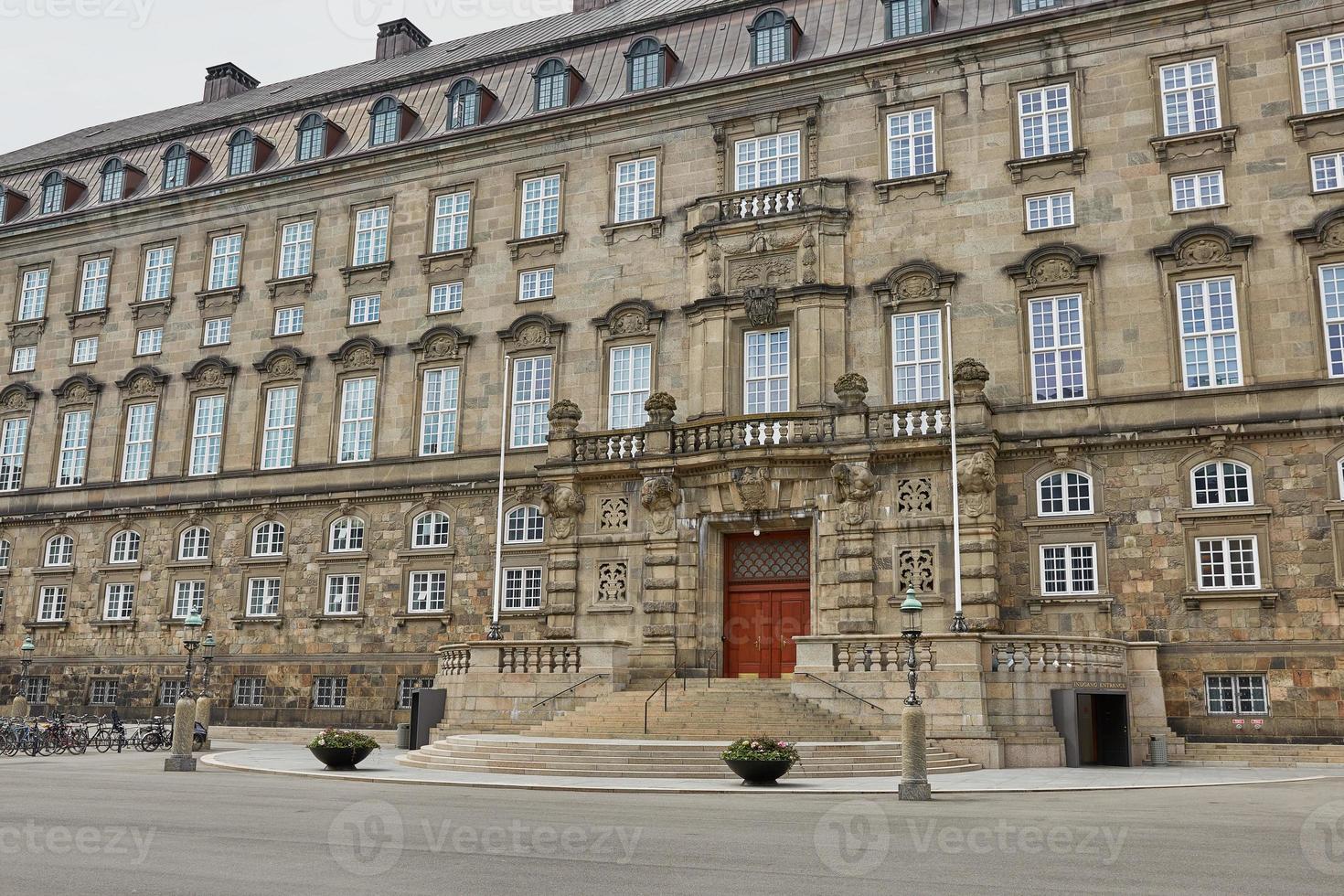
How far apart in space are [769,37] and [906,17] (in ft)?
14.1

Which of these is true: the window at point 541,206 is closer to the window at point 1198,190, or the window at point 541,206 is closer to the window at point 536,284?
the window at point 536,284

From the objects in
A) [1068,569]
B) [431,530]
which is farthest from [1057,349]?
[431,530]

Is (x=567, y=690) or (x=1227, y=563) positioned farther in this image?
(x=567, y=690)

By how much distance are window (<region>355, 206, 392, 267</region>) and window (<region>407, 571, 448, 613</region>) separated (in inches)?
441

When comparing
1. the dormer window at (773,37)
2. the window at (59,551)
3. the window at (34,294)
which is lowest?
the window at (59,551)

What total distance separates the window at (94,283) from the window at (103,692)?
14.1 metres

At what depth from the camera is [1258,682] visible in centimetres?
2853

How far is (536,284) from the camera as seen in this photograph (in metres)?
39.0

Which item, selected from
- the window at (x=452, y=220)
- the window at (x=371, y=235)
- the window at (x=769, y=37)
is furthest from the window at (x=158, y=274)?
the window at (x=769, y=37)

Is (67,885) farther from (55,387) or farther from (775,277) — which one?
(55,387)

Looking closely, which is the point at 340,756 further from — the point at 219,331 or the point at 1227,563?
the point at 219,331

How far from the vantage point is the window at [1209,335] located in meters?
30.3

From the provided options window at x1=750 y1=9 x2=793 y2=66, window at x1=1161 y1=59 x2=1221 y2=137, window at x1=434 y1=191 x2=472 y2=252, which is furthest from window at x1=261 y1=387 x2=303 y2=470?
window at x1=1161 y1=59 x2=1221 y2=137

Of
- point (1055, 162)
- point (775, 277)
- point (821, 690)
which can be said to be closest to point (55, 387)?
point (775, 277)
